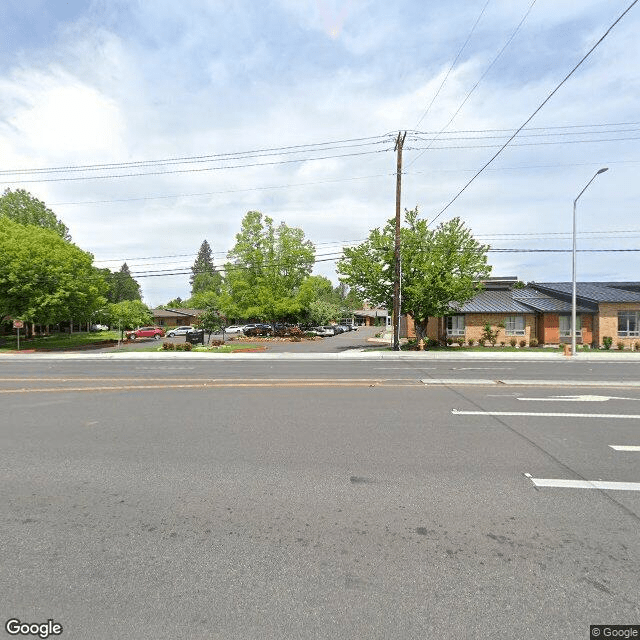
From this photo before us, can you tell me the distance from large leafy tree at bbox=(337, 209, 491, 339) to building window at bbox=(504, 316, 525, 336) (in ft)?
16.9

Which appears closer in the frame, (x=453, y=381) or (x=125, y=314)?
(x=453, y=381)

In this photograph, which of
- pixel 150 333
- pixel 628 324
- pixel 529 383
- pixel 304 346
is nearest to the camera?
pixel 529 383

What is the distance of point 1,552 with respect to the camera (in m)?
3.24

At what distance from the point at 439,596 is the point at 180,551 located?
2.08 metres

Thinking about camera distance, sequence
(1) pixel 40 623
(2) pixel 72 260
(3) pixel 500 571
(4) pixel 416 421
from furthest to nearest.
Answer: (2) pixel 72 260, (4) pixel 416 421, (3) pixel 500 571, (1) pixel 40 623

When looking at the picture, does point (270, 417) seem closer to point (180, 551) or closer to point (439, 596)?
point (180, 551)

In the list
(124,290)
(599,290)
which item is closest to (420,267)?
(599,290)

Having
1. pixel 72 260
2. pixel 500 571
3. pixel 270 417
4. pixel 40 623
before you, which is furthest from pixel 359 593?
pixel 72 260

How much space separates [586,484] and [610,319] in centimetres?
3045

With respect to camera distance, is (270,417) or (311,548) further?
(270,417)

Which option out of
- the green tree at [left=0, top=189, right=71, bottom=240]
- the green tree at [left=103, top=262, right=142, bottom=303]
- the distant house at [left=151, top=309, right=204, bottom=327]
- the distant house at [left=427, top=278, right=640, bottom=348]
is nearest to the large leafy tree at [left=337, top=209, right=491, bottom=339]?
the distant house at [left=427, top=278, right=640, bottom=348]

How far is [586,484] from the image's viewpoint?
448 centimetres

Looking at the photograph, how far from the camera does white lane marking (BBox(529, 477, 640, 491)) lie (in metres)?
4.39

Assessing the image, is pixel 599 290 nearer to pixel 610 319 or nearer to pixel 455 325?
pixel 610 319
